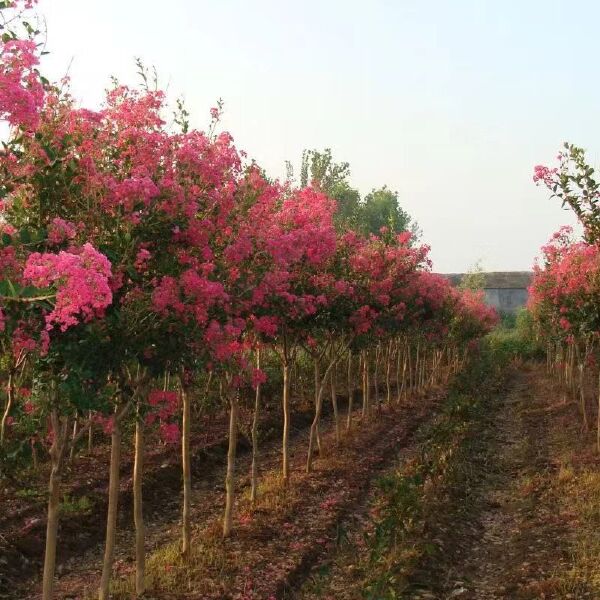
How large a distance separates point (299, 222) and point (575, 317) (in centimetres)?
675

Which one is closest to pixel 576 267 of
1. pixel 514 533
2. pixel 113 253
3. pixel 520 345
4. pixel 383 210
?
pixel 514 533

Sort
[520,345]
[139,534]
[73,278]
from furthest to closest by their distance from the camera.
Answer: [520,345] → [139,534] → [73,278]

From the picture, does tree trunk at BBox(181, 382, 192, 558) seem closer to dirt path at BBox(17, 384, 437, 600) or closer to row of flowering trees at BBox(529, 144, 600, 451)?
dirt path at BBox(17, 384, 437, 600)

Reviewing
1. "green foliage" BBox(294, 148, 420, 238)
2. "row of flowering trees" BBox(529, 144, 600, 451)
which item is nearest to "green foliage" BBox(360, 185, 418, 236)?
"green foliage" BBox(294, 148, 420, 238)

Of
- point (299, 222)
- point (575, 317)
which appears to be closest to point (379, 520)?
point (299, 222)

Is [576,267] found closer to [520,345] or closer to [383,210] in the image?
[520,345]

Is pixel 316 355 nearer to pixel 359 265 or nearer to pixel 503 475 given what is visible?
pixel 359 265

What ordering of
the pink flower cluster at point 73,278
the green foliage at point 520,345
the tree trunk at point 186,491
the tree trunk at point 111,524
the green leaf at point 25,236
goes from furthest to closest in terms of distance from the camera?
the green foliage at point 520,345 → the tree trunk at point 186,491 → the tree trunk at point 111,524 → the green leaf at point 25,236 → the pink flower cluster at point 73,278

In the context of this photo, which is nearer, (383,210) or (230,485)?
(230,485)

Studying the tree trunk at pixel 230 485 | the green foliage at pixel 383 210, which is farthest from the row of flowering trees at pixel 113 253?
the green foliage at pixel 383 210

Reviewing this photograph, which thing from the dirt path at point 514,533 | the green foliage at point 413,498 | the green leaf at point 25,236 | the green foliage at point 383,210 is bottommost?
the dirt path at point 514,533

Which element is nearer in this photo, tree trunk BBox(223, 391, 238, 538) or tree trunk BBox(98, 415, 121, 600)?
tree trunk BBox(98, 415, 121, 600)

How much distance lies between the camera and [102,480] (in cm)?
1197

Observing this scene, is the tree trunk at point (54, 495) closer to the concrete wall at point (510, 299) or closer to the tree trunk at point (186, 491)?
the tree trunk at point (186, 491)
